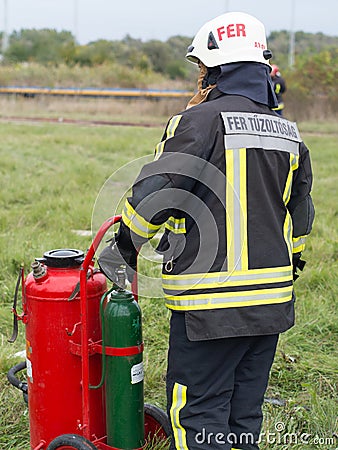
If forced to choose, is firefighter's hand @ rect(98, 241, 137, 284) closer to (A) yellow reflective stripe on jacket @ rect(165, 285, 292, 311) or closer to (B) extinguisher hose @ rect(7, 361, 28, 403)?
(A) yellow reflective stripe on jacket @ rect(165, 285, 292, 311)

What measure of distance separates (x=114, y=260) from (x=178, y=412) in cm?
63

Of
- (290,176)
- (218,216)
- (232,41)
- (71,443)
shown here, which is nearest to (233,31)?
(232,41)

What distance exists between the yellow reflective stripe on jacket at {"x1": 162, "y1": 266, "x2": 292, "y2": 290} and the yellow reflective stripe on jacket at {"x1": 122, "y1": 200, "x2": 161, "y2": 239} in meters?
0.20

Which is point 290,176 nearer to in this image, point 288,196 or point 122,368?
point 288,196

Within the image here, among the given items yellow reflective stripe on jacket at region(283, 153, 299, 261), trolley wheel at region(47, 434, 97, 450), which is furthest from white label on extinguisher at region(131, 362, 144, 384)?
yellow reflective stripe on jacket at region(283, 153, 299, 261)

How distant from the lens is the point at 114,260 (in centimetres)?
258

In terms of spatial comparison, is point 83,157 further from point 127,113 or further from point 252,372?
point 127,113

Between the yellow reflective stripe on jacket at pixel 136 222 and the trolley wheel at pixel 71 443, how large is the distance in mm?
851

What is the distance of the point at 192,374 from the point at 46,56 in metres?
43.0

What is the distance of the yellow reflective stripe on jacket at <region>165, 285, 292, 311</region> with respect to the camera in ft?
8.08

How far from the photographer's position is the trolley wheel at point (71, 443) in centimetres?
262

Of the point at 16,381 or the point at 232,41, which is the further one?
the point at 16,381

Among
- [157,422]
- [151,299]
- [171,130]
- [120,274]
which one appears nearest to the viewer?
[171,130]

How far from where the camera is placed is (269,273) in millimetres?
2545
